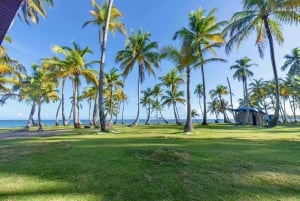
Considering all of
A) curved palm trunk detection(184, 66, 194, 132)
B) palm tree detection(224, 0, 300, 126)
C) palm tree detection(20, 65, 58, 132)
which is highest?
palm tree detection(224, 0, 300, 126)

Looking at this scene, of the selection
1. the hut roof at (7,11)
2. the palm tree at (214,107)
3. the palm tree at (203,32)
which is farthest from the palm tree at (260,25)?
the palm tree at (214,107)

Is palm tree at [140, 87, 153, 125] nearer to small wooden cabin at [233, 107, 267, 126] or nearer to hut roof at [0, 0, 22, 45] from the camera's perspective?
small wooden cabin at [233, 107, 267, 126]

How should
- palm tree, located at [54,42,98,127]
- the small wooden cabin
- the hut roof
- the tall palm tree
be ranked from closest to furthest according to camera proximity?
1. the hut roof
2. palm tree, located at [54,42,98,127]
3. the small wooden cabin
4. the tall palm tree

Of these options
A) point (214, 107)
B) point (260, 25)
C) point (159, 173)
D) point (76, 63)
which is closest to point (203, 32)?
point (260, 25)

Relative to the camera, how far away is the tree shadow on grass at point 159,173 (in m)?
4.20

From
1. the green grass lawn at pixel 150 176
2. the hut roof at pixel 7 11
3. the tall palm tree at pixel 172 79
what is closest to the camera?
the hut roof at pixel 7 11

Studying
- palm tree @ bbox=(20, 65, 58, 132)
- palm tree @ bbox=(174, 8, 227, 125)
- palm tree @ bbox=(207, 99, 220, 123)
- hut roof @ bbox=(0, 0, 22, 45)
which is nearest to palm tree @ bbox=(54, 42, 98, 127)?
palm tree @ bbox=(20, 65, 58, 132)

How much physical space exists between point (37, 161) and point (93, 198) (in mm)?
3192

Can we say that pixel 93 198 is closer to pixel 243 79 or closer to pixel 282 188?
pixel 282 188

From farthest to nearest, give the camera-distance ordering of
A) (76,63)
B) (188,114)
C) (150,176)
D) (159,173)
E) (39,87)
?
(76,63)
(39,87)
(188,114)
(159,173)
(150,176)

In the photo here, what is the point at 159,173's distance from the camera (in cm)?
522

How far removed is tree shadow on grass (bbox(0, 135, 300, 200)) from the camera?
4.20 meters

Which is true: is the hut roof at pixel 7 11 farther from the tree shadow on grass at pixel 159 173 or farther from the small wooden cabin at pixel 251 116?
the small wooden cabin at pixel 251 116

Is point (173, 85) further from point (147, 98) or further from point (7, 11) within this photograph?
point (7, 11)
